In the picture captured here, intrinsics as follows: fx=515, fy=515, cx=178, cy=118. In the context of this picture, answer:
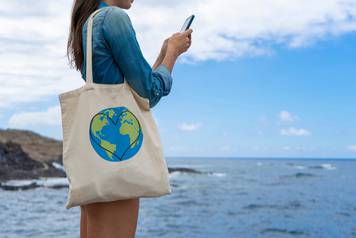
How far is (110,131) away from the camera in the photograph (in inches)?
73.7

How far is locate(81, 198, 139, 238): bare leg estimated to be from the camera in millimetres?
1905

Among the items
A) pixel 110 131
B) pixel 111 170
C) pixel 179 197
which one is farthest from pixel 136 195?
pixel 179 197

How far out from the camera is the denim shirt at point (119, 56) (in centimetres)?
189

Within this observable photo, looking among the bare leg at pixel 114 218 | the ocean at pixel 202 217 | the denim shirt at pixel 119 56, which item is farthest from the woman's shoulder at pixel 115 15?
the ocean at pixel 202 217

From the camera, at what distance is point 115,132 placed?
1.87 m

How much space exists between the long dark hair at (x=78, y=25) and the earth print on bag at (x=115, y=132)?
1.29 feet

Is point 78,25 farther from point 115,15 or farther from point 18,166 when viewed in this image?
point 18,166

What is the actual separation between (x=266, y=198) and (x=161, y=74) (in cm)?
2711

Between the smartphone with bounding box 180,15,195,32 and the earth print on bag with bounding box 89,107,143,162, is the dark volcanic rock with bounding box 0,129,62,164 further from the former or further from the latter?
the earth print on bag with bounding box 89,107,143,162

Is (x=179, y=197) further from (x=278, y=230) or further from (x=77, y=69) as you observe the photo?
(x=77, y=69)

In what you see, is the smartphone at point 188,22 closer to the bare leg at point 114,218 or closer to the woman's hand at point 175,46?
the woman's hand at point 175,46

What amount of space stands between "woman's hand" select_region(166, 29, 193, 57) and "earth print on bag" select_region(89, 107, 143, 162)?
40 centimetres

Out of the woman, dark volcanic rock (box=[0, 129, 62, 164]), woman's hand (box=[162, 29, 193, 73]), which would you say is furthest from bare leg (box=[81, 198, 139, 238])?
dark volcanic rock (box=[0, 129, 62, 164])

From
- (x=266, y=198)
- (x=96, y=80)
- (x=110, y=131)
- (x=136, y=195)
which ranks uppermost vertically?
(x=96, y=80)
